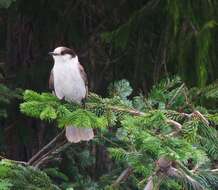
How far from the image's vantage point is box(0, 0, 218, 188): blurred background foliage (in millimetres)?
5207

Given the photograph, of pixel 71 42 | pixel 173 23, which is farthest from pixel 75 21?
pixel 173 23

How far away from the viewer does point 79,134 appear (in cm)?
455

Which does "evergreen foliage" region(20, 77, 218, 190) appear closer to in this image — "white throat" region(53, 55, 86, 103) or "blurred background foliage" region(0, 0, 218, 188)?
"white throat" region(53, 55, 86, 103)

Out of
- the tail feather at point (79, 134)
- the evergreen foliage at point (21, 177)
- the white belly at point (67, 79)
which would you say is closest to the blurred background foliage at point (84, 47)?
the tail feather at point (79, 134)

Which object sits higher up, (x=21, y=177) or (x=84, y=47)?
(x=84, y=47)

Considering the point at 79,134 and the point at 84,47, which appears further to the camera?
the point at 84,47

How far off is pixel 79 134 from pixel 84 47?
200cm

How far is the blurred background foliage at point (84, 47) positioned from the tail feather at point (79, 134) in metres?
0.40

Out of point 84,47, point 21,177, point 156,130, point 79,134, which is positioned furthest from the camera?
point 84,47

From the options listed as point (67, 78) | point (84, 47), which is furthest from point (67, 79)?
point (84, 47)

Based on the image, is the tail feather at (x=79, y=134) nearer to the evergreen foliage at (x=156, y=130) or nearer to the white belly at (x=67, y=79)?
the white belly at (x=67, y=79)

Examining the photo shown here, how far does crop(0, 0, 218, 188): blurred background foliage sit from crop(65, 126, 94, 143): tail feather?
1.33ft

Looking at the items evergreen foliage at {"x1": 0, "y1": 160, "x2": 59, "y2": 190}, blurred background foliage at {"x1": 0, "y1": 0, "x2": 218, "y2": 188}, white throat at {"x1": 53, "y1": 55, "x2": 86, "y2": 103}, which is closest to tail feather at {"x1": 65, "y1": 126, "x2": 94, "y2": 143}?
white throat at {"x1": 53, "y1": 55, "x2": 86, "y2": 103}

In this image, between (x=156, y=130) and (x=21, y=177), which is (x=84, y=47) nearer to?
(x=21, y=177)
